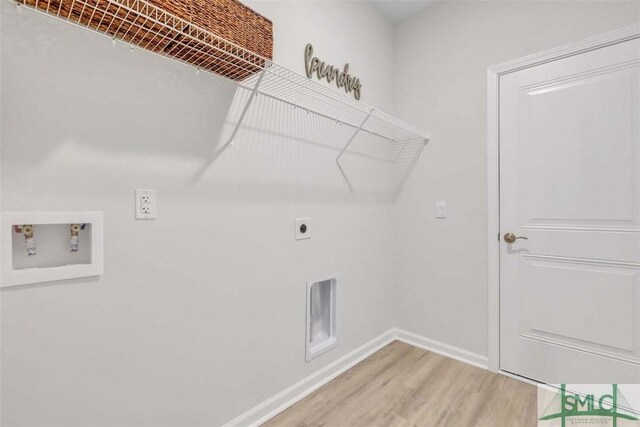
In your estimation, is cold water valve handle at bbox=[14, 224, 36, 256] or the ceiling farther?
the ceiling

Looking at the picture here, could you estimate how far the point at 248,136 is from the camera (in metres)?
1.50

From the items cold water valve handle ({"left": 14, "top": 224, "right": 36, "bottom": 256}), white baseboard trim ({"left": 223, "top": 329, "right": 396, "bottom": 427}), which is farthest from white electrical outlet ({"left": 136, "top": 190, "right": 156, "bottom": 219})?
white baseboard trim ({"left": 223, "top": 329, "right": 396, "bottom": 427})

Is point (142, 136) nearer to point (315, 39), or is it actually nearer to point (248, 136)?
point (248, 136)

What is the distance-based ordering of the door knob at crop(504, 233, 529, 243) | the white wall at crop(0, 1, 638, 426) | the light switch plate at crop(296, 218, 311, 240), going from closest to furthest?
the white wall at crop(0, 1, 638, 426), the light switch plate at crop(296, 218, 311, 240), the door knob at crop(504, 233, 529, 243)

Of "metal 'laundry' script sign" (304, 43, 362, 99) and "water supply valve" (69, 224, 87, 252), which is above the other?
"metal 'laundry' script sign" (304, 43, 362, 99)

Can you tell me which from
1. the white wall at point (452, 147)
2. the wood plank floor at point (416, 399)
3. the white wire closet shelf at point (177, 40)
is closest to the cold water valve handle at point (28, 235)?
the white wire closet shelf at point (177, 40)

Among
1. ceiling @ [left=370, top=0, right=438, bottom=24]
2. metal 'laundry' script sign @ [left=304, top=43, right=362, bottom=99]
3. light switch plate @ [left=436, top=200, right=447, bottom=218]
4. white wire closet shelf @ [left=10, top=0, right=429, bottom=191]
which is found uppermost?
ceiling @ [left=370, top=0, right=438, bottom=24]

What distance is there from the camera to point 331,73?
1.94m

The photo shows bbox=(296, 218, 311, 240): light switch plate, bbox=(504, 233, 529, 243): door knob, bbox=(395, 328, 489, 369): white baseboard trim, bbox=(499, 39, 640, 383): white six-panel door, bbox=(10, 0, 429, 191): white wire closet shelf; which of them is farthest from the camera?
bbox=(395, 328, 489, 369): white baseboard trim

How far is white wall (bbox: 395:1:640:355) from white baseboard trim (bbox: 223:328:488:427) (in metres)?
0.06

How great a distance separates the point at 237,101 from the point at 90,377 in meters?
1.23

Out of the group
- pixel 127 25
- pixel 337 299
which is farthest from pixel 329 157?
pixel 127 25

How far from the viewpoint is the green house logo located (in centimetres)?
161

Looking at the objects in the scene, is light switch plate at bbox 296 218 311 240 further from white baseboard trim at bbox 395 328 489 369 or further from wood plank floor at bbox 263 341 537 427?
white baseboard trim at bbox 395 328 489 369
